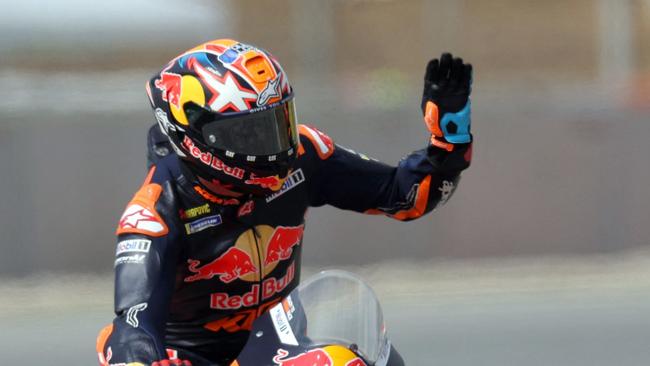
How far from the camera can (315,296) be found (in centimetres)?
304

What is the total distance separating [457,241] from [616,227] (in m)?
1.14

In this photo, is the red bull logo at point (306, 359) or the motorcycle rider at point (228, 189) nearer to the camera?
the red bull logo at point (306, 359)

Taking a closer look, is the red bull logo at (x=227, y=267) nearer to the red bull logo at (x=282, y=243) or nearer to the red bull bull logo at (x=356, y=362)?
the red bull logo at (x=282, y=243)

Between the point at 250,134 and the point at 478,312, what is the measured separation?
443 cm

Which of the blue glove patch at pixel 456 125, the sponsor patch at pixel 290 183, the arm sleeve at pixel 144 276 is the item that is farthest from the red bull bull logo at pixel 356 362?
the blue glove patch at pixel 456 125

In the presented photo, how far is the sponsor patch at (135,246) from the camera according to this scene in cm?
337

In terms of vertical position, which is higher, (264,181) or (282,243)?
(264,181)

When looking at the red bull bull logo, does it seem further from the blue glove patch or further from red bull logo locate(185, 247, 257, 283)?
the blue glove patch

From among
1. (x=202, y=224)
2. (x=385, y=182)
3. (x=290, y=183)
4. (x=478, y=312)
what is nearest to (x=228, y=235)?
(x=202, y=224)

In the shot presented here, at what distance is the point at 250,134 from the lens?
3.51 metres

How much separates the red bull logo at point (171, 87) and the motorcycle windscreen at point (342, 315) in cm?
83

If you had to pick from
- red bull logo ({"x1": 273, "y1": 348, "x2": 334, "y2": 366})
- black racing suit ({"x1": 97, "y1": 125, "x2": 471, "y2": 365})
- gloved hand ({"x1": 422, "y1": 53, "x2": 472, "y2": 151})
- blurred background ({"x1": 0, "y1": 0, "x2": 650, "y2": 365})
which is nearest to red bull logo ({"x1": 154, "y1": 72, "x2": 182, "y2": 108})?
black racing suit ({"x1": 97, "y1": 125, "x2": 471, "y2": 365})

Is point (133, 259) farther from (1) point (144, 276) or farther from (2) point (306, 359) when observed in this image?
(2) point (306, 359)

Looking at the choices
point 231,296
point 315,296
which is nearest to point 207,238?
point 231,296
